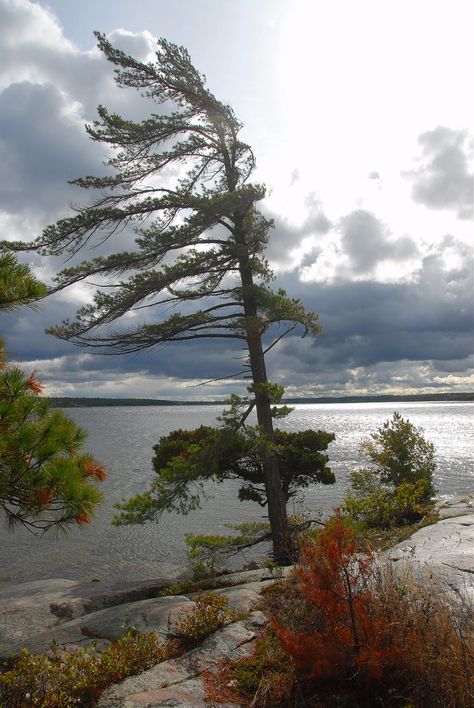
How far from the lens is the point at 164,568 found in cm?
1741

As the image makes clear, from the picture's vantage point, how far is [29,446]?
513 cm

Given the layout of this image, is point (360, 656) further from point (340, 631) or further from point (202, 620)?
point (202, 620)

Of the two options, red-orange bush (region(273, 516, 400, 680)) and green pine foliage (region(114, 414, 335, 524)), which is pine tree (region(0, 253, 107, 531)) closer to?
red-orange bush (region(273, 516, 400, 680))

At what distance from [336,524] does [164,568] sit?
15.0 metres

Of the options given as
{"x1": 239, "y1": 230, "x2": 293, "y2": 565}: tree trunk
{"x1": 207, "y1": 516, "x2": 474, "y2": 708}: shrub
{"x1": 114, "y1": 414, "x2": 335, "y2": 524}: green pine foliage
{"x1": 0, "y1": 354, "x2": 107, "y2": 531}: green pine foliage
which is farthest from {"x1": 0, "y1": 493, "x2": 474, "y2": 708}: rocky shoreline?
{"x1": 239, "y1": 230, "x2": 293, "y2": 565}: tree trunk

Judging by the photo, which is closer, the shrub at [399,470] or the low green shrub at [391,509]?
the low green shrub at [391,509]

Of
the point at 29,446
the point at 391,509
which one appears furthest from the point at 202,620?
the point at 391,509

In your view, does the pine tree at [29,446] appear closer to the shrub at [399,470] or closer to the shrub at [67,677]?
the shrub at [67,677]

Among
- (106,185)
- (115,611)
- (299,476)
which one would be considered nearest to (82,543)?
(299,476)

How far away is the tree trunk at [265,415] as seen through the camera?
40.5 ft

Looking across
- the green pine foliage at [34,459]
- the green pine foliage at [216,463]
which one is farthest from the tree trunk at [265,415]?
the green pine foliage at [34,459]

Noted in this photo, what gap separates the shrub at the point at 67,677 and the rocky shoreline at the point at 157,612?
15cm

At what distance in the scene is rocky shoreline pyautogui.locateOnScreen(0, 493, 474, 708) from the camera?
464 centimetres

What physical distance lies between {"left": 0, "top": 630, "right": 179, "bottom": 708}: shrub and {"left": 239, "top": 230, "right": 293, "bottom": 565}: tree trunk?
741 centimetres
